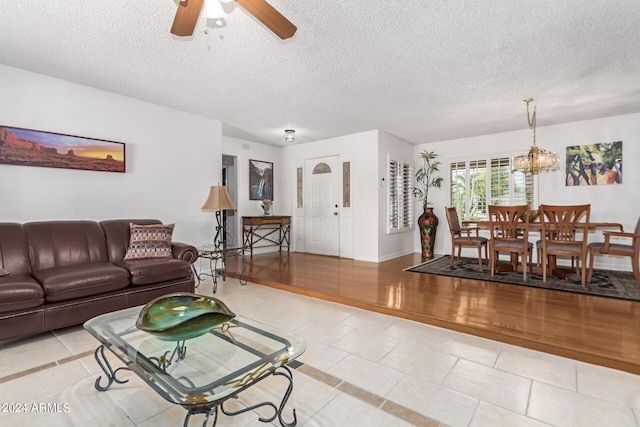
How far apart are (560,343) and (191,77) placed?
4.17 metres

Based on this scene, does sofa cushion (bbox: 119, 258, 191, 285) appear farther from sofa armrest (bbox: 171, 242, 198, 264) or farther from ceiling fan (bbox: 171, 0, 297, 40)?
ceiling fan (bbox: 171, 0, 297, 40)

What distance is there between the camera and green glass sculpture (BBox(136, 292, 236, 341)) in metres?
1.53

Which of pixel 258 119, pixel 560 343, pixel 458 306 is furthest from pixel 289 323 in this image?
pixel 258 119

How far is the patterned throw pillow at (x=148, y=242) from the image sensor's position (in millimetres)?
3410

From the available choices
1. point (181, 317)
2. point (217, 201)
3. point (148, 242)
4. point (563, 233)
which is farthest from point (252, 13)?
point (563, 233)

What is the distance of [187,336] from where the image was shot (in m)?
1.55

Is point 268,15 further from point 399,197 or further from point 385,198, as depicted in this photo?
point 399,197

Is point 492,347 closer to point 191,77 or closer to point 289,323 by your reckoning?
point 289,323

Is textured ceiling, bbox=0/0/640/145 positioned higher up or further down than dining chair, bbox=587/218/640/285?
higher up

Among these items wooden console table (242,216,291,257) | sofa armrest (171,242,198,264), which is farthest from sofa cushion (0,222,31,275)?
wooden console table (242,216,291,257)

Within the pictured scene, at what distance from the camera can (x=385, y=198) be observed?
583 centimetres

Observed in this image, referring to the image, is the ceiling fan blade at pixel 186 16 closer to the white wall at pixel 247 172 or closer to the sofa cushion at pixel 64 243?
the sofa cushion at pixel 64 243

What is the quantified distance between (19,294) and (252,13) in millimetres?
2615

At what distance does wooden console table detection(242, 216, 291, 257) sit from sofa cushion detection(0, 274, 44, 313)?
364 cm
